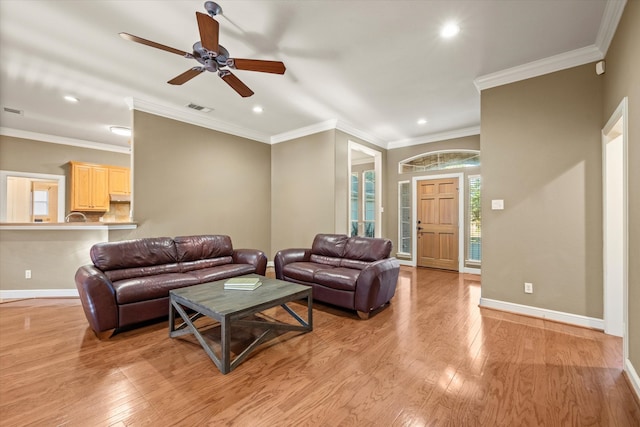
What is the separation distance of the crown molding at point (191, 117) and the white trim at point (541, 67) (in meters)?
4.00

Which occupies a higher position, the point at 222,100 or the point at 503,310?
the point at 222,100

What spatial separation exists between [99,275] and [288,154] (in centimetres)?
390

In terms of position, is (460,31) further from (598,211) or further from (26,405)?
(26,405)

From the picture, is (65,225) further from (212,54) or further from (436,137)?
(436,137)

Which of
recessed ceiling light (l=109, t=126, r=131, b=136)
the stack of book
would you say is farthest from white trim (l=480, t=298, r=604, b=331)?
recessed ceiling light (l=109, t=126, r=131, b=136)

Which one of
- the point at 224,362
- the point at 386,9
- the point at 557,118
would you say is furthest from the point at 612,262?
the point at 224,362

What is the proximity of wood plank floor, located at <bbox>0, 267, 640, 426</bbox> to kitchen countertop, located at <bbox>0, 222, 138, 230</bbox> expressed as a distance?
4.37 ft

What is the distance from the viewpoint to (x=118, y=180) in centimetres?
631

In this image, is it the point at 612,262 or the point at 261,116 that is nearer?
the point at 612,262

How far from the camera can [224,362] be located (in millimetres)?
2037

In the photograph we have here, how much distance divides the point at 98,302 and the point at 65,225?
2.13 meters

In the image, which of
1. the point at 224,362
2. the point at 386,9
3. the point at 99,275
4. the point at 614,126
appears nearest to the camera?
the point at 224,362

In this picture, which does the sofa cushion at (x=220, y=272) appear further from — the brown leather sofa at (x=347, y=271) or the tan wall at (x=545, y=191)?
the tan wall at (x=545, y=191)

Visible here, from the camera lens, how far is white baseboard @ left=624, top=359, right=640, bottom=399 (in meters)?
1.82
